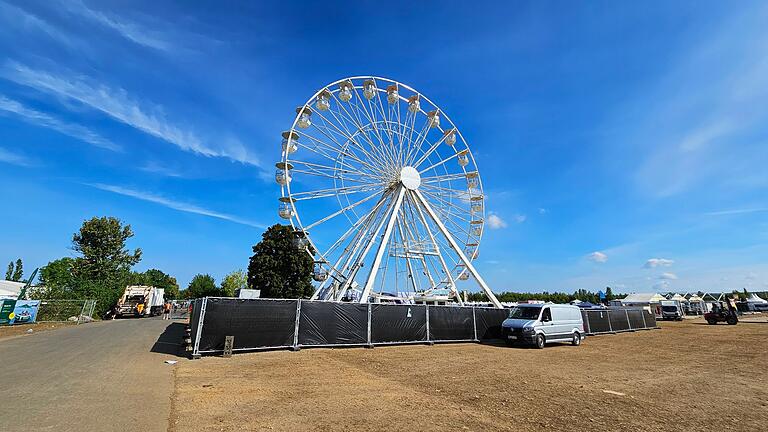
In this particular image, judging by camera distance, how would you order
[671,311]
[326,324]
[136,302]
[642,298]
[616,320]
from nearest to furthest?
1. [326,324]
2. [616,320]
3. [136,302]
4. [671,311]
5. [642,298]

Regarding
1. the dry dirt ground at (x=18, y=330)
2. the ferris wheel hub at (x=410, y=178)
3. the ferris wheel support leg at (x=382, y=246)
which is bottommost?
the dry dirt ground at (x=18, y=330)

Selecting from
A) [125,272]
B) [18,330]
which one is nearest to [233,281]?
[125,272]

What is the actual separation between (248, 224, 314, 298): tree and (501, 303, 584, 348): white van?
2376 centimetres

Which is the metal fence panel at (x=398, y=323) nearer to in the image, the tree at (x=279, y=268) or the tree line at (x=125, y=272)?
the tree line at (x=125, y=272)

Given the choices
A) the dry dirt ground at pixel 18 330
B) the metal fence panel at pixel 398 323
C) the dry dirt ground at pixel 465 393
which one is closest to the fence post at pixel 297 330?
the dry dirt ground at pixel 465 393

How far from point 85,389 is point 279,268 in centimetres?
2965

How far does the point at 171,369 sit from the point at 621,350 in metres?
16.2

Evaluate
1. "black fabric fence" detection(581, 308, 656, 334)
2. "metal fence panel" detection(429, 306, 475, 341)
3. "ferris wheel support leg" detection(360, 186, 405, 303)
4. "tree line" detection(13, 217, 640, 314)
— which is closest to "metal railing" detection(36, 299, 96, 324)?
"tree line" detection(13, 217, 640, 314)

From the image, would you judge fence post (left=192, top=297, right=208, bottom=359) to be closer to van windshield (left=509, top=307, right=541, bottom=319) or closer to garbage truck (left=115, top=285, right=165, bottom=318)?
van windshield (left=509, top=307, right=541, bottom=319)

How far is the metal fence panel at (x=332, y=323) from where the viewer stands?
13.2 meters

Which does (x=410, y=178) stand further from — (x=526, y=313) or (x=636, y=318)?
(x=636, y=318)

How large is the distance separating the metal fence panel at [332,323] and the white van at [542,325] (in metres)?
6.56

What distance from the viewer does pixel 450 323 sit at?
667 inches

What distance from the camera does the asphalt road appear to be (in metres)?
5.04
